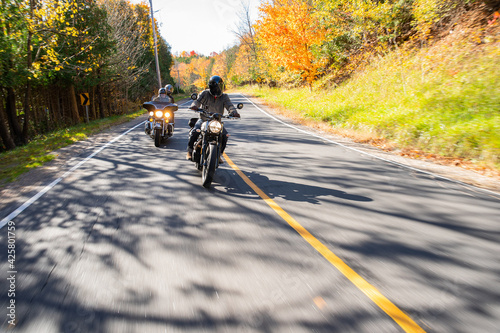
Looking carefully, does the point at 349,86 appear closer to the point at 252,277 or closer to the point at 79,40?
the point at 79,40

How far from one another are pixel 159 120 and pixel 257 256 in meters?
7.82

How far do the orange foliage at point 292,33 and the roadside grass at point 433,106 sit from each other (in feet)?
17.8

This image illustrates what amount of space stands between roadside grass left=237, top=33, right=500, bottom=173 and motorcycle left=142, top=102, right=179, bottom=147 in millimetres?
6596

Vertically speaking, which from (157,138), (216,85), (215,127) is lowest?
(157,138)

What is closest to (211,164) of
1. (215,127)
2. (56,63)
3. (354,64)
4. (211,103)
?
(215,127)

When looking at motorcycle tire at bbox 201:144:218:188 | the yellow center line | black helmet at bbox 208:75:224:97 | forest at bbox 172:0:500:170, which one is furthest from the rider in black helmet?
the yellow center line

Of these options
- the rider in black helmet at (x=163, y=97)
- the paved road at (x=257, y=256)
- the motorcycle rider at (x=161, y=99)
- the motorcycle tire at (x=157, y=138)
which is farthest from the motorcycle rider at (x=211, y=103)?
the rider in black helmet at (x=163, y=97)

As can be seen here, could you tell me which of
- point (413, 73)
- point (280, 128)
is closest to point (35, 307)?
point (280, 128)

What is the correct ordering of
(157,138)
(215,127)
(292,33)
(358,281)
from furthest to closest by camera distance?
(292,33), (157,138), (215,127), (358,281)

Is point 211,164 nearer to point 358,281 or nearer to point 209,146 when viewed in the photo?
point 209,146

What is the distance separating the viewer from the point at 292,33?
66.4 feet

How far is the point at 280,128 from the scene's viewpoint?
13.7 meters

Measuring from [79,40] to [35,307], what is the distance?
1969 cm

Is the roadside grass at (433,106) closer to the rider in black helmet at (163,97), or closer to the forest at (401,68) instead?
the forest at (401,68)
